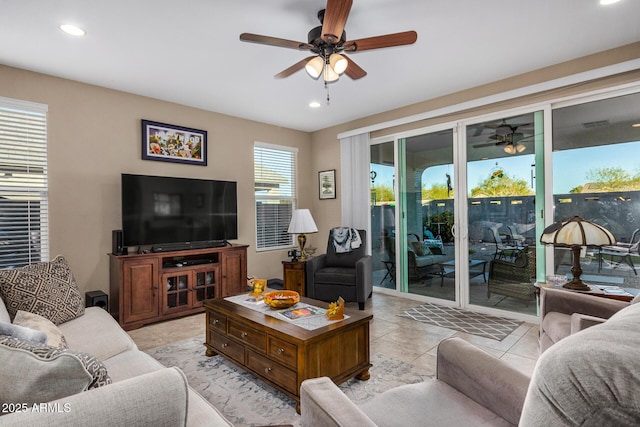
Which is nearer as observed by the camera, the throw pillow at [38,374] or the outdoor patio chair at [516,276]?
the throw pillow at [38,374]

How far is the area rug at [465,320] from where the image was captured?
325 centimetres

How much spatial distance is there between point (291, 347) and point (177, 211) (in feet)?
8.74

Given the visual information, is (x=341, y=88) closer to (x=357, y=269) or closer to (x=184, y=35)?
(x=184, y=35)

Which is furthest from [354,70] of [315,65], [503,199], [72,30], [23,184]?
[23,184]

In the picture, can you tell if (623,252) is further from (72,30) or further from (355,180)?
(72,30)

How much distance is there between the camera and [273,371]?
6.98ft

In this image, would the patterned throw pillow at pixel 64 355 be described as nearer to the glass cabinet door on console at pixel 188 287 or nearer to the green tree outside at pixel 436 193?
the glass cabinet door on console at pixel 188 287

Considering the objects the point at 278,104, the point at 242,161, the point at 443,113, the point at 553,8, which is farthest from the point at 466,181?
the point at 242,161

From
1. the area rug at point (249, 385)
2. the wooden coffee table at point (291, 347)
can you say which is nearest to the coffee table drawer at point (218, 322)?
the wooden coffee table at point (291, 347)

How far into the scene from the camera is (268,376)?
2162 millimetres

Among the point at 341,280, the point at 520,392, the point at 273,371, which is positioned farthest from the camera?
the point at 341,280

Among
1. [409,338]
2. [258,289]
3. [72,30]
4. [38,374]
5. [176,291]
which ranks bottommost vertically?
[409,338]

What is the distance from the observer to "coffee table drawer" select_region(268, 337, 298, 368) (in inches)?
78.4

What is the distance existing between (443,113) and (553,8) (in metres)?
1.70
